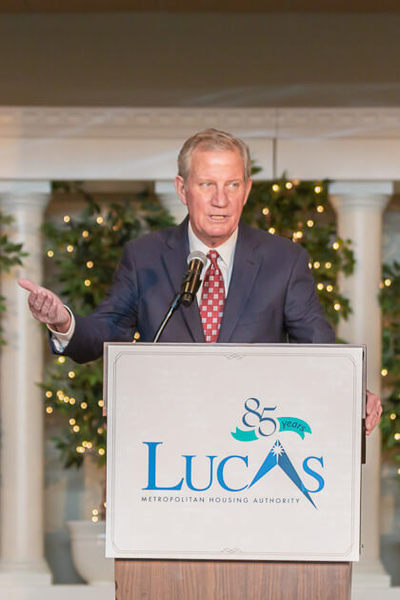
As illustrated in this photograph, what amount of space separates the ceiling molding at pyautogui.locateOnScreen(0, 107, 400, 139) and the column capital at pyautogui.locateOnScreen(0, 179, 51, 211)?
21 cm

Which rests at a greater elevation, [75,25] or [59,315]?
[75,25]

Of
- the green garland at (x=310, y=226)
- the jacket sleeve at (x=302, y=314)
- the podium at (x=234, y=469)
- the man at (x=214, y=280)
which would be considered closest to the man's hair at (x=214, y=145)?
the man at (x=214, y=280)

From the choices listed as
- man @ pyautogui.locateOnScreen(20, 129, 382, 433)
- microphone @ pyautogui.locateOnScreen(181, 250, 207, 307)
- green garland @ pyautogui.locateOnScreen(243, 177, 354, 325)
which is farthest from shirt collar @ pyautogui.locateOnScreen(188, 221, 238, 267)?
green garland @ pyautogui.locateOnScreen(243, 177, 354, 325)

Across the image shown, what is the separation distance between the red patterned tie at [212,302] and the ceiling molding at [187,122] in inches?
86.0

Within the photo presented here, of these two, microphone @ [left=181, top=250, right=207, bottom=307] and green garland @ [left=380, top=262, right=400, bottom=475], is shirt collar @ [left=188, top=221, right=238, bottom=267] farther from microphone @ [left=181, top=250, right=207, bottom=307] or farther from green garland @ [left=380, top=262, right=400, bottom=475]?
green garland @ [left=380, top=262, right=400, bottom=475]

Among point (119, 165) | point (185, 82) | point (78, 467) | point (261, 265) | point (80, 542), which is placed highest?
point (185, 82)

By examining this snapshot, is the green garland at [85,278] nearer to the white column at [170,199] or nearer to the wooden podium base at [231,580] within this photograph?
the white column at [170,199]

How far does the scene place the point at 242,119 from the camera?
14.6 ft

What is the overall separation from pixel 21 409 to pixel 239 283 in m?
2.48

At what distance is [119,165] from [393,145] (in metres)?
1.17

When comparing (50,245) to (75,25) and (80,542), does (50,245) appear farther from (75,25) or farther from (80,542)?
(80,542)

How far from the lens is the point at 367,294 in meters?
4.56

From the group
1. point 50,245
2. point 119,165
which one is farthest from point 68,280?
point 119,165

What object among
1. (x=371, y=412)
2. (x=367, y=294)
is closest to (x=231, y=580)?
(x=371, y=412)
